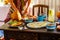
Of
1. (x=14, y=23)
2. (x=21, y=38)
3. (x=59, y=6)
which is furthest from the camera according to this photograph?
(x=59, y=6)

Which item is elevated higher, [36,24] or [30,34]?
[36,24]

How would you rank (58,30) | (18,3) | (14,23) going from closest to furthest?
1. (58,30)
2. (14,23)
3. (18,3)

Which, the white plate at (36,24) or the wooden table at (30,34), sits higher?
the white plate at (36,24)

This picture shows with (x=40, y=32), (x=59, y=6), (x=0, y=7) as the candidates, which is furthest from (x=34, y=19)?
(x=0, y=7)

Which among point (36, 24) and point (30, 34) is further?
point (36, 24)

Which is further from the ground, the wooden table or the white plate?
the white plate

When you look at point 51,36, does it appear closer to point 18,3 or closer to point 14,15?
point 14,15

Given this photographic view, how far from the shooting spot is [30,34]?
2357 mm

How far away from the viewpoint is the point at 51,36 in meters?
2.27

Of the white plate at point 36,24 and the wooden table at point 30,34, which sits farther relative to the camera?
the white plate at point 36,24

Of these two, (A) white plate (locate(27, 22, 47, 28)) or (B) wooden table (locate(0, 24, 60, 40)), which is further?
(A) white plate (locate(27, 22, 47, 28))

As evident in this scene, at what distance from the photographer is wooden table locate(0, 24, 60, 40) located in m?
2.24

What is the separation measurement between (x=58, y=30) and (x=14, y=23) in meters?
0.75

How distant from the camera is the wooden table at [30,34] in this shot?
224 cm
